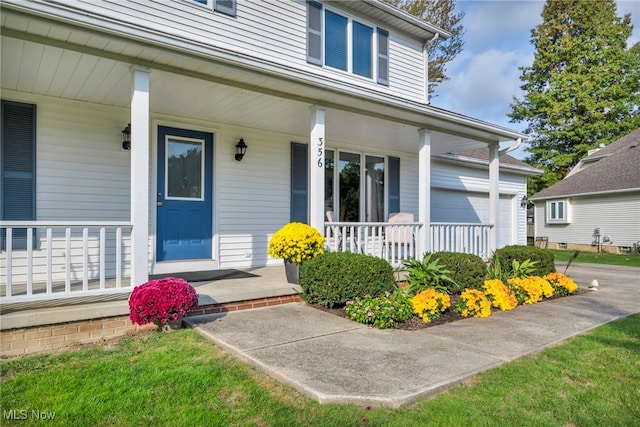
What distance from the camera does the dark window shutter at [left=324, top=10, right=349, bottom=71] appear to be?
7.77 metres

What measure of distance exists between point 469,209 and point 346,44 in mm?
5888

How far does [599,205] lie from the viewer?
56.9ft

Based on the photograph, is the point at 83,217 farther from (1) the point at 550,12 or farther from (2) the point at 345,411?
(1) the point at 550,12

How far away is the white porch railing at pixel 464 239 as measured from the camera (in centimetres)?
726

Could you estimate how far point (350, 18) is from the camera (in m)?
7.99

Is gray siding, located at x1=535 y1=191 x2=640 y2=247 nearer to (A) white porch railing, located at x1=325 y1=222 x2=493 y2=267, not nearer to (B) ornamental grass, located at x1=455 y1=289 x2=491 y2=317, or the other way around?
(A) white porch railing, located at x1=325 y1=222 x2=493 y2=267

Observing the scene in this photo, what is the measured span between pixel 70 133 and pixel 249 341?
3937 millimetres

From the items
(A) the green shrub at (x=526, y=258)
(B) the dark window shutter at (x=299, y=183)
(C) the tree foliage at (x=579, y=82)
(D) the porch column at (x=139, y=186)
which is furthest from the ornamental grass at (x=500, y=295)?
(C) the tree foliage at (x=579, y=82)

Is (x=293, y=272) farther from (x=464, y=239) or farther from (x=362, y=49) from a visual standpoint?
(x=362, y=49)

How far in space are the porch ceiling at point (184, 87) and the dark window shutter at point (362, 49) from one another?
1.55 m

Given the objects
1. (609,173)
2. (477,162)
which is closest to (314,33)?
(477,162)

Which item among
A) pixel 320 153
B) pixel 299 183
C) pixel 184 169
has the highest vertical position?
pixel 320 153

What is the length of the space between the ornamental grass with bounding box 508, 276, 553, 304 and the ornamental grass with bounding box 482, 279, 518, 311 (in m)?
0.20

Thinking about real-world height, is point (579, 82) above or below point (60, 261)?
above
